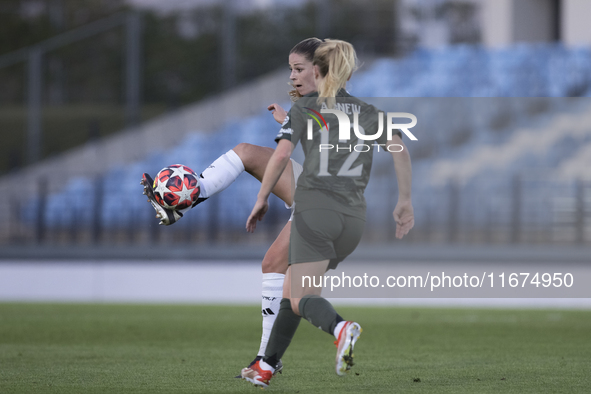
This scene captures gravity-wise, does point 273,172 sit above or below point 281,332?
above

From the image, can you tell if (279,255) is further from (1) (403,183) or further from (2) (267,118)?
(2) (267,118)

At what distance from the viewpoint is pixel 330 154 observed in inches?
130

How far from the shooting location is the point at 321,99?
3271 mm

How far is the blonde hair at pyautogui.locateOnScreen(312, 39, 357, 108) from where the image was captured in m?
3.28

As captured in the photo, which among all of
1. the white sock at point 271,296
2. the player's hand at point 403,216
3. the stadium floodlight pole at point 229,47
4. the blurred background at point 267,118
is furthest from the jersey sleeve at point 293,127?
the stadium floodlight pole at point 229,47

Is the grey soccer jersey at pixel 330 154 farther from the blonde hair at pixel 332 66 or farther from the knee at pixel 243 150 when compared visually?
the knee at pixel 243 150

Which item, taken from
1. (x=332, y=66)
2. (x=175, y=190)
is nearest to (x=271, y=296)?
(x=175, y=190)

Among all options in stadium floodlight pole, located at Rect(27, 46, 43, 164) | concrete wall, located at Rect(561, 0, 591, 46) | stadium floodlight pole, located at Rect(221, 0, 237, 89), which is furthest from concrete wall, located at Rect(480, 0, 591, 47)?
stadium floodlight pole, located at Rect(27, 46, 43, 164)

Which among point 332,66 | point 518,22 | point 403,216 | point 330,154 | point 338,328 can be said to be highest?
point 518,22

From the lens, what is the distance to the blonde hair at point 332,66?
328cm

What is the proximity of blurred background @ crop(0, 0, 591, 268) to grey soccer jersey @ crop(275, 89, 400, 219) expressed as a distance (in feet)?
23.2

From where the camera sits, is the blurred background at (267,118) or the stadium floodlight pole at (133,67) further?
the stadium floodlight pole at (133,67)

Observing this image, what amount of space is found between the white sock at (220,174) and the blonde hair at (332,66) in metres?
0.65

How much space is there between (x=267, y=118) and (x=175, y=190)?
11670 millimetres
